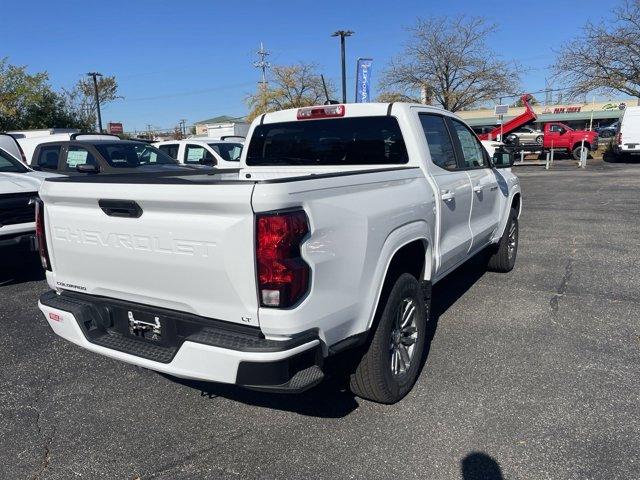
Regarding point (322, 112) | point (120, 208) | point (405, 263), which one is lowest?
point (405, 263)

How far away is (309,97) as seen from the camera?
41719 mm

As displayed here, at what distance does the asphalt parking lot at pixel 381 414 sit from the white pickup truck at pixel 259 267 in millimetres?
373

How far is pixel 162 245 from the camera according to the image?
2.53 m

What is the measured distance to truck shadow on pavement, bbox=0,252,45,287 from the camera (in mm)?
5699

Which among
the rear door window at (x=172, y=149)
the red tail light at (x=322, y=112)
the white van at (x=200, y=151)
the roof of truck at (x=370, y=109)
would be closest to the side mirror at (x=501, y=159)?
the roof of truck at (x=370, y=109)

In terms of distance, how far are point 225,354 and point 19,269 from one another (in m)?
6.03

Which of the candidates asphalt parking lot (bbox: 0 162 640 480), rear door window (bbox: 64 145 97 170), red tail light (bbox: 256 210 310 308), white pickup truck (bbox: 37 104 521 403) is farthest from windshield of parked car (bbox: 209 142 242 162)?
red tail light (bbox: 256 210 310 308)

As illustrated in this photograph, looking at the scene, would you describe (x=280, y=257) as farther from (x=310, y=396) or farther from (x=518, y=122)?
(x=518, y=122)

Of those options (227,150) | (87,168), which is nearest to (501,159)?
(87,168)

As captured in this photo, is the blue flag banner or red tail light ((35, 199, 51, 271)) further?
the blue flag banner

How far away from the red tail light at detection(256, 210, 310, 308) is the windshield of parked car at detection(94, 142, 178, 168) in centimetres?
731

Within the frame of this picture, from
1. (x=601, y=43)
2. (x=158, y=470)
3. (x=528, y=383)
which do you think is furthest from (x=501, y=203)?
(x=601, y=43)

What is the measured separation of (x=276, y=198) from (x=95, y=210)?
1216mm

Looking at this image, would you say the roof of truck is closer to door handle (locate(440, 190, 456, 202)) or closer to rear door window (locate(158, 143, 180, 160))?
door handle (locate(440, 190, 456, 202))
